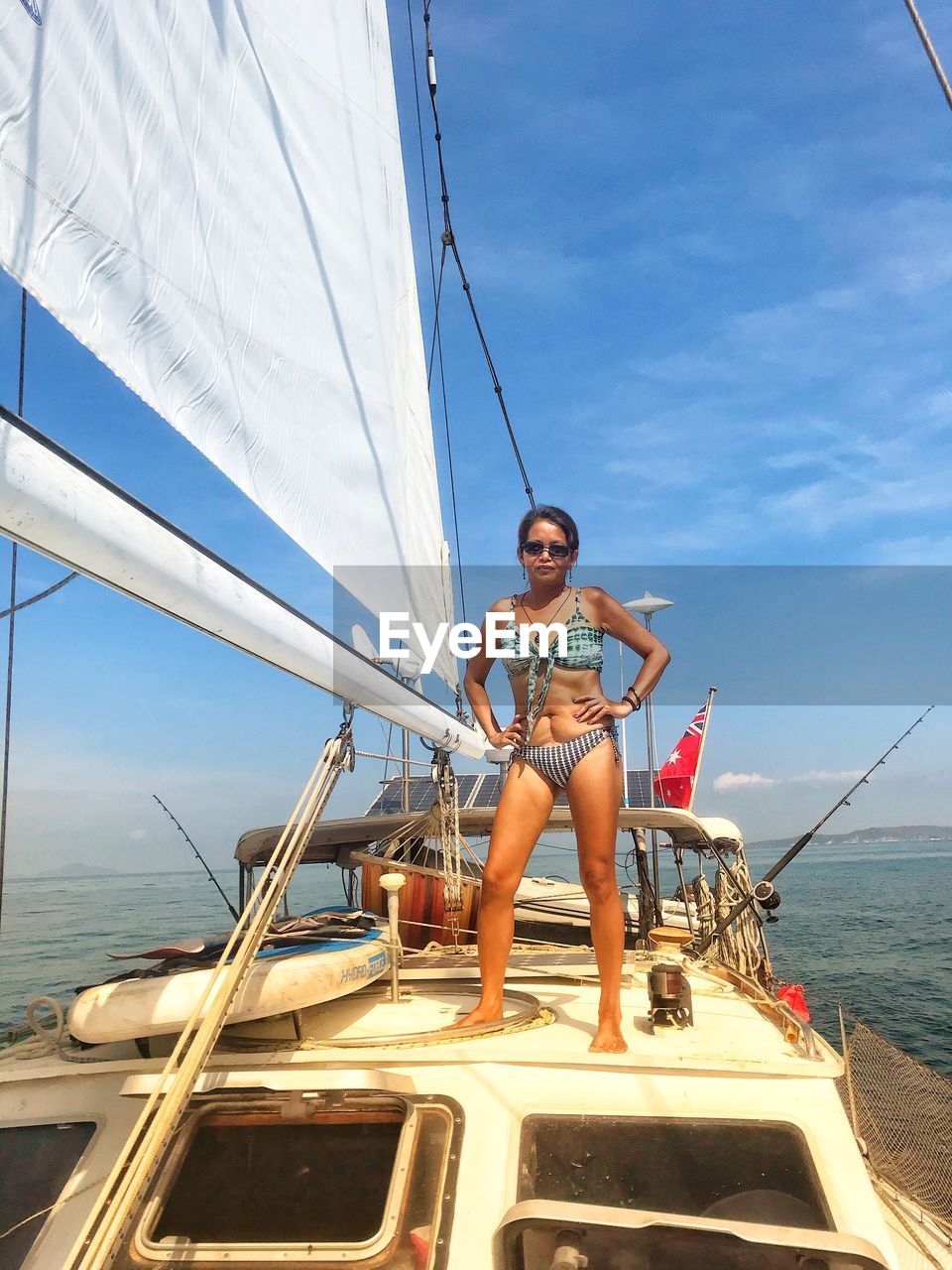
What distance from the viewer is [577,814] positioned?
11.2ft

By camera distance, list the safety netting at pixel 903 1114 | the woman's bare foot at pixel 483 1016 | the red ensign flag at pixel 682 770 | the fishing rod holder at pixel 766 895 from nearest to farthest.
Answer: the woman's bare foot at pixel 483 1016 → the fishing rod holder at pixel 766 895 → the safety netting at pixel 903 1114 → the red ensign flag at pixel 682 770

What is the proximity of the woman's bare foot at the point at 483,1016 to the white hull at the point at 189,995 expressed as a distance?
45 cm

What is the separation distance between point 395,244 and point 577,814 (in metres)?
3.99

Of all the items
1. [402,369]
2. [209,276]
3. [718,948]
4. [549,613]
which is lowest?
[718,948]

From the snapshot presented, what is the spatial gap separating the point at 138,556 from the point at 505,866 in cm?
212

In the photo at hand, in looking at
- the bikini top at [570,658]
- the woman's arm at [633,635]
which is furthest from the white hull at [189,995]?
the woman's arm at [633,635]

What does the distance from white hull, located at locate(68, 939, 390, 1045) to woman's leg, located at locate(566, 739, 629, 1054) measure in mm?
961

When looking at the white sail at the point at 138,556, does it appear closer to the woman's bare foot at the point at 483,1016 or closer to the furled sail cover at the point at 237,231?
the furled sail cover at the point at 237,231

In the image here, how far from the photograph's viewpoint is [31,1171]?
2.54 metres

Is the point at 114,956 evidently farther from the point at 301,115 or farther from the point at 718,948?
the point at 718,948

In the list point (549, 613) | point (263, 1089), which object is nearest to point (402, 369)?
point (549, 613)

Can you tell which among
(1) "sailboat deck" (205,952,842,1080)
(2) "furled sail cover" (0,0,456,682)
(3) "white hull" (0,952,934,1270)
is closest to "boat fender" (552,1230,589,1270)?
(3) "white hull" (0,952,934,1270)

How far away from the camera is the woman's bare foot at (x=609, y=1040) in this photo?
9.61 feet

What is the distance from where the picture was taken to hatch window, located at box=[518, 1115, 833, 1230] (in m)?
2.28
